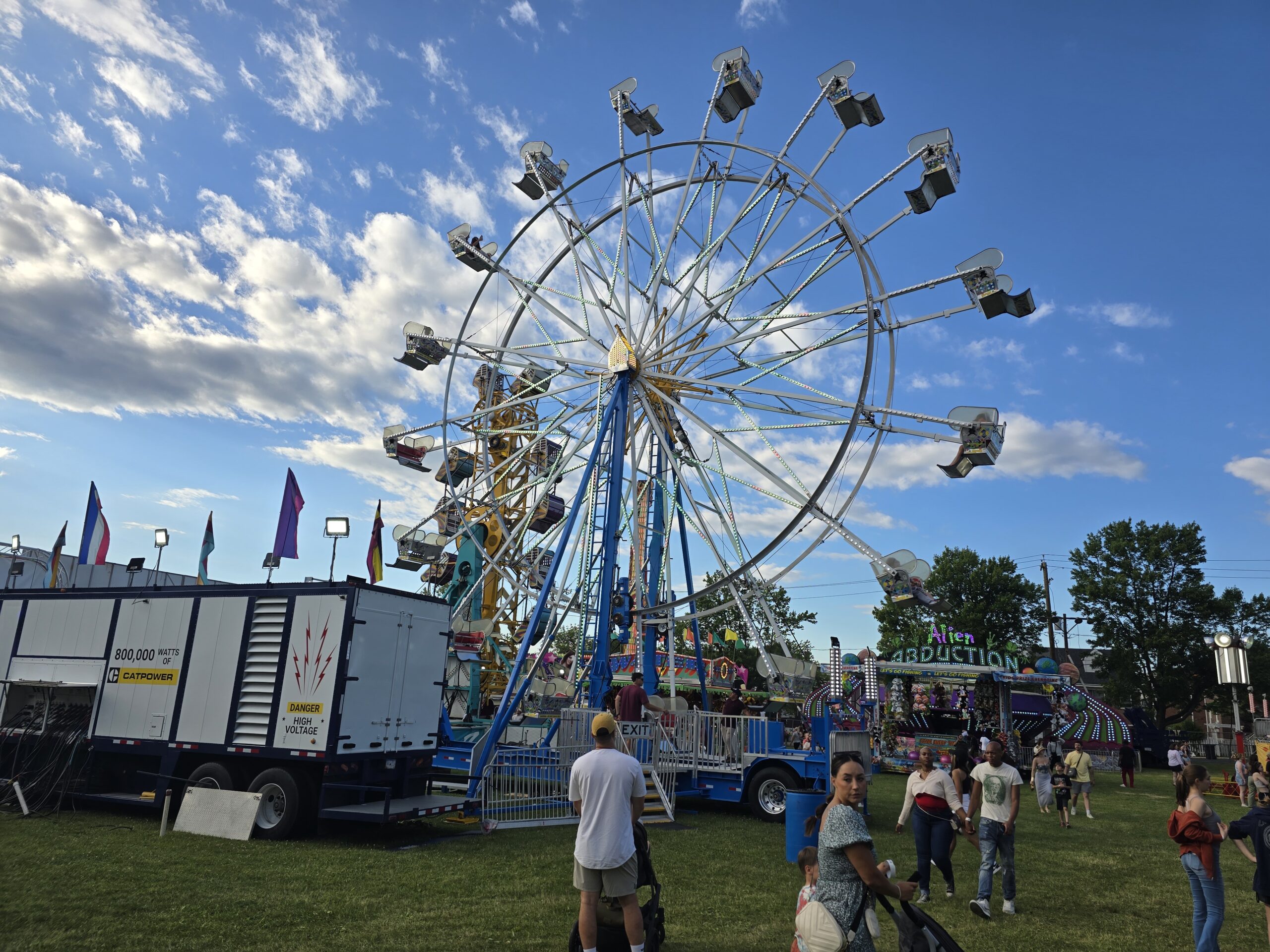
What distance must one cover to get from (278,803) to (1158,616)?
50222 mm

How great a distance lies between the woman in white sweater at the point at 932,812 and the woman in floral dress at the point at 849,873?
4056mm

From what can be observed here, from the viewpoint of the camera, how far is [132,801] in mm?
10945

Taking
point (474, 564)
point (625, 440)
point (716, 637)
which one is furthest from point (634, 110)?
point (716, 637)

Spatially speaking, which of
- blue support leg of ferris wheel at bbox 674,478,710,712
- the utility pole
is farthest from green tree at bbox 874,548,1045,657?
blue support leg of ferris wheel at bbox 674,478,710,712

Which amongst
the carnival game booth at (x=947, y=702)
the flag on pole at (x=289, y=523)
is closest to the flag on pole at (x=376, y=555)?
the flag on pole at (x=289, y=523)

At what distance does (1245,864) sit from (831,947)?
470 inches

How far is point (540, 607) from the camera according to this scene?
46.2ft

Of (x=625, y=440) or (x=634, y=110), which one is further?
(x=634, y=110)

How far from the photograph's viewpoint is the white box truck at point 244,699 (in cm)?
1012

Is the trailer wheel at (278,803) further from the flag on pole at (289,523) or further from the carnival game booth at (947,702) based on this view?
the carnival game booth at (947,702)

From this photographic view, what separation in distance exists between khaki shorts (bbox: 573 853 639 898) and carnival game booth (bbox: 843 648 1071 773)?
24.1 meters

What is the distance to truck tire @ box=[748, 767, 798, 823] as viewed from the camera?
13211mm

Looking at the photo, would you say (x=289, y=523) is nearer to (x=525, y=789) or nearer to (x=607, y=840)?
(x=525, y=789)

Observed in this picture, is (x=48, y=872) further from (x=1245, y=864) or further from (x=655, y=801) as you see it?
(x=1245, y=864)
